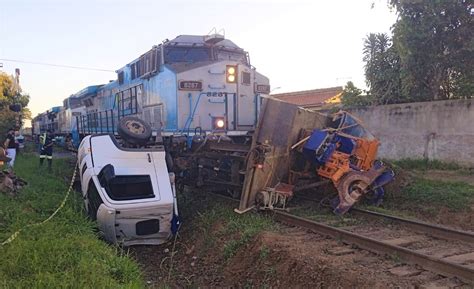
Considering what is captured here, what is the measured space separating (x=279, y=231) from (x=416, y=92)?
11.0m

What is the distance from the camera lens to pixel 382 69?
17.4 m

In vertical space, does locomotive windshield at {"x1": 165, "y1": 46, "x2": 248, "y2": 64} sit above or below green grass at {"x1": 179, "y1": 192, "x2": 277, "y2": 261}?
above

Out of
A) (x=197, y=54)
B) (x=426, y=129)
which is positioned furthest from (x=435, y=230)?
(x=426, y=129)

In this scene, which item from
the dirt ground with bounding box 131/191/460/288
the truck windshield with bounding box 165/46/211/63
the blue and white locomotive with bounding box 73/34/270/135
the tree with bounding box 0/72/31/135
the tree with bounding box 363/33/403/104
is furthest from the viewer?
the tree with bounding box 0/72/31/135

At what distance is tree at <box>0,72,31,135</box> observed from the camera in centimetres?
2168

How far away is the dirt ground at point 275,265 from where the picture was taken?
493 centimetres

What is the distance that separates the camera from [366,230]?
690 cm

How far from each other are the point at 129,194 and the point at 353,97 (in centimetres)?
1321

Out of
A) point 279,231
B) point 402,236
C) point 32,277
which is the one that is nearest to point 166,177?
point 279,231

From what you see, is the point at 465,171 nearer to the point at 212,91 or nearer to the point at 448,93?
the point at 448,93

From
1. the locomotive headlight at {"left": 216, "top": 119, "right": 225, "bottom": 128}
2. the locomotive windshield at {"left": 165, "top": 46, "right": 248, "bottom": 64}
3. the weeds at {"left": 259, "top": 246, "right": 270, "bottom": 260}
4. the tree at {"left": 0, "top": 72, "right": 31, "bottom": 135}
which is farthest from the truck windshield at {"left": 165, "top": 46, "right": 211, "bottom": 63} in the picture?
the tree at {"left": 0, "top": 72, "right": 31, "bottom": 135}

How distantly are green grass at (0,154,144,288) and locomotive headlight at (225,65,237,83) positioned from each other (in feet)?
14.1

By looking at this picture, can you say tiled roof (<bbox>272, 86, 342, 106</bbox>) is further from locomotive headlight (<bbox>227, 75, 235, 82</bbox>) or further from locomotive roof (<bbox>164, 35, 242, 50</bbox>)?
locomotive headlight (<bbox>227, 75, 235, 82</bbox>)

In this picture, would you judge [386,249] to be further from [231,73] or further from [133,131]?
[231,73]
